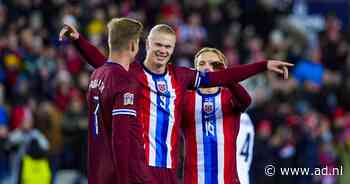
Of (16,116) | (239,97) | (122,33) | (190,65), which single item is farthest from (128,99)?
(190,65)

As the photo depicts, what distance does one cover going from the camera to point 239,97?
1002 centimetres

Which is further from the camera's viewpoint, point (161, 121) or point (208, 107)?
point (208, 107)

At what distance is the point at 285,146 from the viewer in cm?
1673

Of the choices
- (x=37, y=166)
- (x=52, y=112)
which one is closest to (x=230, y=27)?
(x=52, y=112)

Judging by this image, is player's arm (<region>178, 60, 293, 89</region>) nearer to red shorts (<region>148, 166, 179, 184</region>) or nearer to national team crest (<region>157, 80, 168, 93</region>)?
national team crest (<region>157, 80, 168, 93</region>)

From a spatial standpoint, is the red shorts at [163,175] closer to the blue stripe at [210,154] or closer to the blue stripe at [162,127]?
the blue stripe at [162,127]

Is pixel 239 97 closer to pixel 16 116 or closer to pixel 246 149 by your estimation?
pixel 246 149

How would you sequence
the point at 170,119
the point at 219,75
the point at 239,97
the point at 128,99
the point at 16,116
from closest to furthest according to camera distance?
1. the point at 128,99
2. the point at 170,119
3. the point at 219,75
4. the point at 239,97
5. the point at 16,116

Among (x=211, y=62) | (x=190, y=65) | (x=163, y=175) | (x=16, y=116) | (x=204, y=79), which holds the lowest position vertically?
(x=163, y=175)

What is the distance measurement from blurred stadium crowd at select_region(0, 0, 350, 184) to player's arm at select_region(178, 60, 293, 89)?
619 centimetres

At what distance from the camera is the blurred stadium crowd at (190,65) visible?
55.6 ft

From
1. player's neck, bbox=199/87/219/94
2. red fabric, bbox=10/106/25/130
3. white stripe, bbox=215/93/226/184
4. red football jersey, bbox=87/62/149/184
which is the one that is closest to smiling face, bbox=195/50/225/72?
player's neck, bbox=199/87/219/94

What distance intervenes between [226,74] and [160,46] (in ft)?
1.95

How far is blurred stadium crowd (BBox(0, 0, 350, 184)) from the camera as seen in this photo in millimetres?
16938
